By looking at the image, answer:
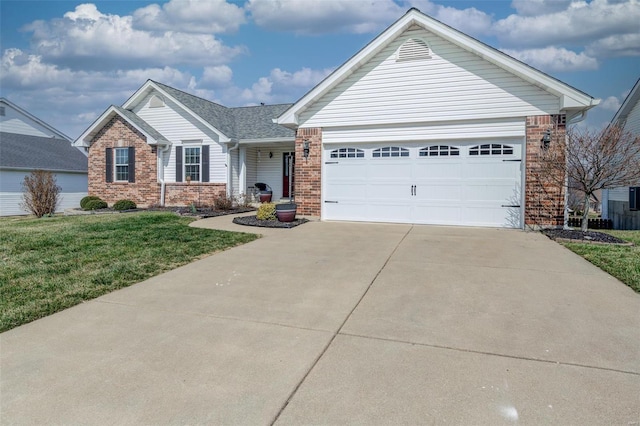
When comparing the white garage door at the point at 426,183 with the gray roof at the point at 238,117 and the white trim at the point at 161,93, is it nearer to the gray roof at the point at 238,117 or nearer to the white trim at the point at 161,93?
the gray roof at the point at 238,117

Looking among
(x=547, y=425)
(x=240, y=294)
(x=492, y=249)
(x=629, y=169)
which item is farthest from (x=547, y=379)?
(x=629, y=169)

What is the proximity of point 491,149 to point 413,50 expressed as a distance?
11.5ft

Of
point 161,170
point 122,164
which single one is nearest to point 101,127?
point 122,164

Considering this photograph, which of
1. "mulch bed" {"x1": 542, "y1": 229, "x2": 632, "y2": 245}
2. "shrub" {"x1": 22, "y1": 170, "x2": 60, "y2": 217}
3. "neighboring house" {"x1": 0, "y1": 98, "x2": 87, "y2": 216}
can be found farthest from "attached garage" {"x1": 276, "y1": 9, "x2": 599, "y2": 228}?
"neighboring house" {"x1": 0, "y1": 98, "x2": 87, "y2": 216}

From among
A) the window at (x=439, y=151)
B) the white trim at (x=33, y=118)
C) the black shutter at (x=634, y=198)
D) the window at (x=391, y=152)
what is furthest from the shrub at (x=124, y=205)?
the black shutter at (x=634, y=198)

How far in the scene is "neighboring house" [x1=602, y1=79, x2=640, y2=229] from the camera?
15245 millimetres

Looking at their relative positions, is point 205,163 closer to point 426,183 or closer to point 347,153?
point 347,153

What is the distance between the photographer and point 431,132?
36.3 ft

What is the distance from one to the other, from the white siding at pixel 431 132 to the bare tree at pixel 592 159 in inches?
40.5

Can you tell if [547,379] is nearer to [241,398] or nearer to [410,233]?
[241,398]

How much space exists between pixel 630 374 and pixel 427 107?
357 inches

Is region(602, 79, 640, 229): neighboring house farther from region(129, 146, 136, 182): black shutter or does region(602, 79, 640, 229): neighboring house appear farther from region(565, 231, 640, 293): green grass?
region(129, 146, 136, 182): black shutter

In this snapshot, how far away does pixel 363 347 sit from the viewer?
11.4 feet

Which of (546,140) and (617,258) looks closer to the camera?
(617,258)
